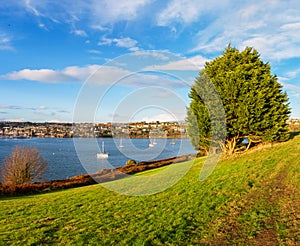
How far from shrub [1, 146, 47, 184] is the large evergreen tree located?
1149 inches

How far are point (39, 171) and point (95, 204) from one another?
108ft

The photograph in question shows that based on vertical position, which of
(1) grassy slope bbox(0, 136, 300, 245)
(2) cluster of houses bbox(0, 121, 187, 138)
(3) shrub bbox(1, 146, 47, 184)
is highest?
(2) cluster of houses bbox(0, 121, 187, 138)

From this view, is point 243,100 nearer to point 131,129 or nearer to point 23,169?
point 131,129

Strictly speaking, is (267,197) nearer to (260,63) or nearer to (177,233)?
(177,233)

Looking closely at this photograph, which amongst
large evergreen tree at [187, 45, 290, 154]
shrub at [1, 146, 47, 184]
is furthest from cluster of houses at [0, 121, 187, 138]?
shrub at [1, 146, 47, 184]

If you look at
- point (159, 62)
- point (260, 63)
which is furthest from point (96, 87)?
point (260, 63)

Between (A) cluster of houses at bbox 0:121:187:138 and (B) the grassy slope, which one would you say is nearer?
(B) the grassy slope

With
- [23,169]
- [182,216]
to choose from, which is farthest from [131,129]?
[23,169]

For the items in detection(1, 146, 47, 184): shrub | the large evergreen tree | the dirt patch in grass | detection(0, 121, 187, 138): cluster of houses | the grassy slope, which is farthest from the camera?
detection(1, 146, 47, 184): shrub

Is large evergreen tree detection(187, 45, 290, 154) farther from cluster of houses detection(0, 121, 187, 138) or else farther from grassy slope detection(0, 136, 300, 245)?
grassy slope detection(0, 136, 300, 245)

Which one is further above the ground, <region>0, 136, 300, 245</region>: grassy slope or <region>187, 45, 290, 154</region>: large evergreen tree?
<region>187, 45, 290, 154</region>: large evergreen tree

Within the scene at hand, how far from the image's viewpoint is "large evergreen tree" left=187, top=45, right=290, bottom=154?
70.8 ft

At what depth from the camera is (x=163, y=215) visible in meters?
10.1

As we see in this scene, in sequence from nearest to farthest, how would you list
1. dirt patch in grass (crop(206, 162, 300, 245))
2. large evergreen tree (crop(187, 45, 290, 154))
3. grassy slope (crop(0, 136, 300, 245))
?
dirt patch in grass (crop(206, 162, 300, 245))
grassy slope (crop(0, 136, 300, 245))
large evergreen tree (crop(187, 45, 290, 154))
